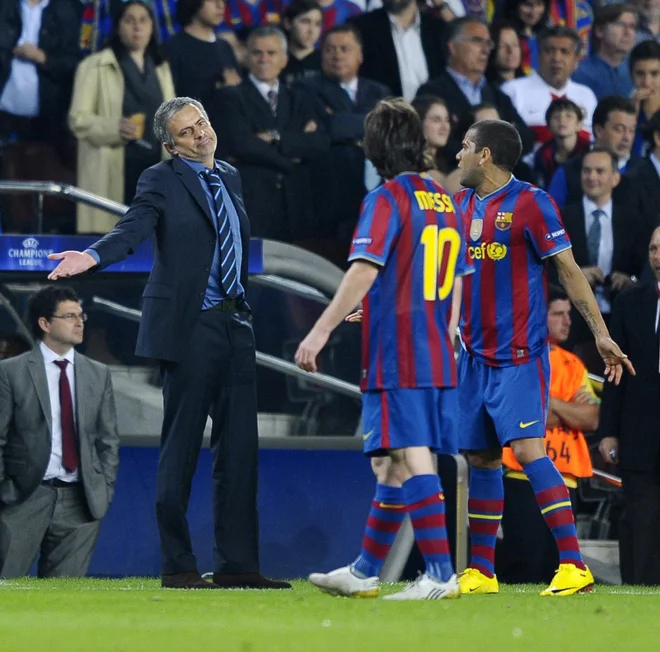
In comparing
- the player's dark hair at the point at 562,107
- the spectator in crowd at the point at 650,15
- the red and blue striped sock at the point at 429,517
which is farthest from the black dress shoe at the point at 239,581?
the spectator in crowd at the point at 650,15

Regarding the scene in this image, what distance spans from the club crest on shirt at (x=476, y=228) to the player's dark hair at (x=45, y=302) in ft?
9.96

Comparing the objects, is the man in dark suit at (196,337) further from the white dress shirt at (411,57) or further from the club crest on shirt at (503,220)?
the white dress shirt at (411,57)

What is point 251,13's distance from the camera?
1372 cm

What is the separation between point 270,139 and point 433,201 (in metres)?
5.74

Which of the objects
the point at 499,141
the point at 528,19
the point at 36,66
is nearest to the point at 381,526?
the point at 499,141

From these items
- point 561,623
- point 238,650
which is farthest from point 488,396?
point 238,650

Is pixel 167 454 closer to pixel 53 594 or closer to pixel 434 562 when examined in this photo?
pixel 53 594

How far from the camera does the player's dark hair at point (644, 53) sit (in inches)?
562

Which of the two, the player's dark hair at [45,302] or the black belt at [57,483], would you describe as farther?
the player's dark hair at [45,302]

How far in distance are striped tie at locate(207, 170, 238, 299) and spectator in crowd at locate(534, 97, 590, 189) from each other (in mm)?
6255

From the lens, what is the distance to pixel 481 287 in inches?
289

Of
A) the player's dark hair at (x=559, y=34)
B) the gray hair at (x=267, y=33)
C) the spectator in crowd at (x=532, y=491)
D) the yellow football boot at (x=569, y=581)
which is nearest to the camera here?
the yellow football boot at (x=569, y=581)

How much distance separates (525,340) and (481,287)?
32cm

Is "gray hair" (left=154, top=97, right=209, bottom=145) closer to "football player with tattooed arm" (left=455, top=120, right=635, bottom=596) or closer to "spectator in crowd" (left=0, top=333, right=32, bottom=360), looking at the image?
"football player with tattooed arm" (left=455, top=120, right=635, bottom=596)
